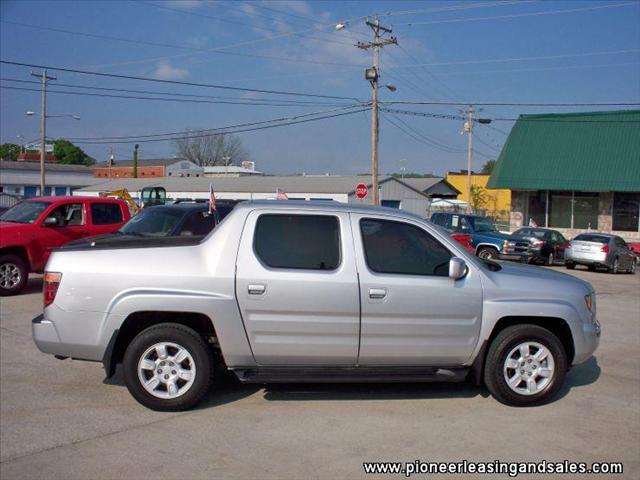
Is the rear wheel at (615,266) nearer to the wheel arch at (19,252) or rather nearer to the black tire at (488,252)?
the black tire at (488,252)

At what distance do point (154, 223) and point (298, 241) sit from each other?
683 cm

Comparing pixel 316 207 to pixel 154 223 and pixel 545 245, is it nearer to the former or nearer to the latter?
pixel 154 223

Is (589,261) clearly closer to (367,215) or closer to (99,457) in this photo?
(367,215)

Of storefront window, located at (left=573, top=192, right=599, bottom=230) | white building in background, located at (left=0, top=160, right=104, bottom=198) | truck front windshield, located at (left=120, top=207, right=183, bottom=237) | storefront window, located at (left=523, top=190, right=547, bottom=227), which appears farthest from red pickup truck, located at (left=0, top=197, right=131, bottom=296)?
white building in background, located at (left=0, top=160, right=104, bottom=198)

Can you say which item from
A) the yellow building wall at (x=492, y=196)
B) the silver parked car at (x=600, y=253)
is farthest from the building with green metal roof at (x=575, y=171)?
the yellow building wall at (x=492, y=196)

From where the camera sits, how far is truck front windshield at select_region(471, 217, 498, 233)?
2438 cm

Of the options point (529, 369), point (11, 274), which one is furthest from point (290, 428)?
point (11, 274)

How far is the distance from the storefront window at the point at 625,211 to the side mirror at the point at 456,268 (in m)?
33.7

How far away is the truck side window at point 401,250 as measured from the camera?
19.7 feet

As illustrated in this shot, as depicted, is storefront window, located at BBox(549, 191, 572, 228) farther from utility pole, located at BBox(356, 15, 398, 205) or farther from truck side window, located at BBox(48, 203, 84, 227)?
truck side window, located at BBox(48, 203, 84, 227)

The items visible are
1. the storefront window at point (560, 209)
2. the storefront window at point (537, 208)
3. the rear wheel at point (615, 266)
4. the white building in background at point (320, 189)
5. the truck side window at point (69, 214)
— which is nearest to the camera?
the truck side window at point (69, 214)

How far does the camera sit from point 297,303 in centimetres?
572

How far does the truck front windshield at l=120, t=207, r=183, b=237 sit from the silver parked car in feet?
56.5

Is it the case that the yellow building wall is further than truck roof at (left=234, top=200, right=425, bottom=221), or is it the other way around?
the yellow building wall
